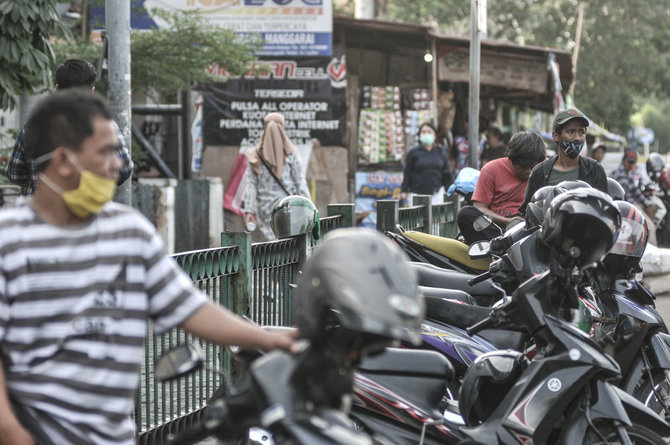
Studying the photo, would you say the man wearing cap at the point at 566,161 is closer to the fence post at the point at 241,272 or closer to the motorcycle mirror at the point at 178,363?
the fence post at the point at 241,272

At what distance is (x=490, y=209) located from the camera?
7984 millimetres

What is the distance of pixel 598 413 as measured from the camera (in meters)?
4.09

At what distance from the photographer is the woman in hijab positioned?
11.4 meters

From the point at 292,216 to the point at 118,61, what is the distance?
2254 millimetres

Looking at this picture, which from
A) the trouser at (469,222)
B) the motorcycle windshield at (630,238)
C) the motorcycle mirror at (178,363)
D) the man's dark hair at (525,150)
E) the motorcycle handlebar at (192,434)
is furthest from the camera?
the man's dark hair at (525,150)

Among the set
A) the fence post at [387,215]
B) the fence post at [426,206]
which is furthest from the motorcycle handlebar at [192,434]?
the fence post at [426,206]

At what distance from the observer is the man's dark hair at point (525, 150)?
782cm

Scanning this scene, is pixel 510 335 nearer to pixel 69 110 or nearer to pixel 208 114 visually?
pixel 69 110

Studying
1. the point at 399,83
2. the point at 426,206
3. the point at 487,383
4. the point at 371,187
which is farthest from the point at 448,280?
the point at 399,83

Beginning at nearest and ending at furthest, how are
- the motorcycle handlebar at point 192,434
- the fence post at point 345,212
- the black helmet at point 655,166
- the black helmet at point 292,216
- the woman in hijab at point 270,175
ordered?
the motorcycle handlebar at point 192,434 → the black helmet at point 292,216 → the fence post at point 345,212 → the woman in hijab at point 270,175 → the black helmet at point 655,166

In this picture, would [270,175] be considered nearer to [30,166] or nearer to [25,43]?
[25,43]

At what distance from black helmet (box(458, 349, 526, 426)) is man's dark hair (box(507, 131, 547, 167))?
135 inches

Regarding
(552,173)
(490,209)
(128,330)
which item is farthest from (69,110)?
(490,209)

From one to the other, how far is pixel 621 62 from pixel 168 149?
2095cm
